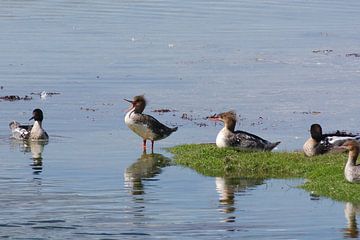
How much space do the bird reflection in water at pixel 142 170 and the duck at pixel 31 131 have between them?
8.63 ft

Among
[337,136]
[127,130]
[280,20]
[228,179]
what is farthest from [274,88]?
[280,20]

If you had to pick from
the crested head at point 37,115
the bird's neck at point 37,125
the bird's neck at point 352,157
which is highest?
the crested head at point 37,115

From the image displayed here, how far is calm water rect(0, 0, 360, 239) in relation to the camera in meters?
17.5

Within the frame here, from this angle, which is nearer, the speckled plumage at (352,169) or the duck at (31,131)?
the speckled plumage at (352,169)

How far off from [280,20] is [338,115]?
2230cm

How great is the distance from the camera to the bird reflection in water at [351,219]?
16578 millimetres

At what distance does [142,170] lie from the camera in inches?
864

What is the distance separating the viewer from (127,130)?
26.6m

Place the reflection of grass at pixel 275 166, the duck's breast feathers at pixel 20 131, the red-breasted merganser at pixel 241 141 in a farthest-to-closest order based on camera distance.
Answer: the duck's breast feathers at pixel 20 131 → the red-breasted merganser at pixel 241 141 → the reflection of grass at pixel 275 166

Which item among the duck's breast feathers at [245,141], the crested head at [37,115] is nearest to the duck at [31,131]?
the crested head at [37,115]

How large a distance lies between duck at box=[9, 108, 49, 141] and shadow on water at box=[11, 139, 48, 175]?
0.43 ft

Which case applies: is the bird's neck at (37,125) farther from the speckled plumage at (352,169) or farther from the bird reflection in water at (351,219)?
the bird reflection in water at (351,219)

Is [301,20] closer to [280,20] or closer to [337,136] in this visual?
[280,20]

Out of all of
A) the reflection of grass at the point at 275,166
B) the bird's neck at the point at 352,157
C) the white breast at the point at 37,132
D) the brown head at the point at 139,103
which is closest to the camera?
the bird's neck at the point at 352,157
